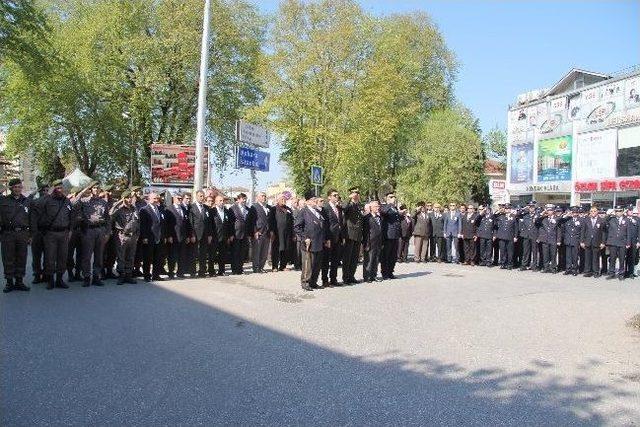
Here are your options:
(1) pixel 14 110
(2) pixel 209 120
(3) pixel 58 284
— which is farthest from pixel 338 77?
(3) pixel 58 284

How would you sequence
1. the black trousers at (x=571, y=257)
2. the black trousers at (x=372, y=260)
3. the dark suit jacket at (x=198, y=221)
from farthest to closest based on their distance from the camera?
the black trousers at (x=571, y=257)
the black trousers at (x=372, y=260)
the dark suit jacket at (x=198, y=221)

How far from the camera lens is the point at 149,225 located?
11.5 m

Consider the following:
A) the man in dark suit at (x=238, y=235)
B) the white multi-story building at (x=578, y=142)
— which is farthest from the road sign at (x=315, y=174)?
the white multi-story building at (x=578, y=142)

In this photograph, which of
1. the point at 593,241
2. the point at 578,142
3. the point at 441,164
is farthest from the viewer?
the point at 441,164

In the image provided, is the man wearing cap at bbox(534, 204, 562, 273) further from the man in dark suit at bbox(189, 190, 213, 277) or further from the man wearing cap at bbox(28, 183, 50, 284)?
the man wearing cap at bbox(28, 183, 50, 284)

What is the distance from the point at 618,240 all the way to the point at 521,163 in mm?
31686

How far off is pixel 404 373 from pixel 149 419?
8.05ft

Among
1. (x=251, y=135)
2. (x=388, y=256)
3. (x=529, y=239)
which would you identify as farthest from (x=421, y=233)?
(x=251, y=135)

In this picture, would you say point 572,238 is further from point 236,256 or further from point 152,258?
point 152,258

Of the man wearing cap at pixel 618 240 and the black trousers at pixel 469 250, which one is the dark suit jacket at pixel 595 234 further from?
the black trousers at pixel 469 250

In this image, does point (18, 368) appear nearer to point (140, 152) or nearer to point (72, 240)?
point (72, 240)

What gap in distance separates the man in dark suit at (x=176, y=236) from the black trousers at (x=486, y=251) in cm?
943

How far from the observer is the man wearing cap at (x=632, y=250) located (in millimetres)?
14336

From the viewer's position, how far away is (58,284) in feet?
33.3
